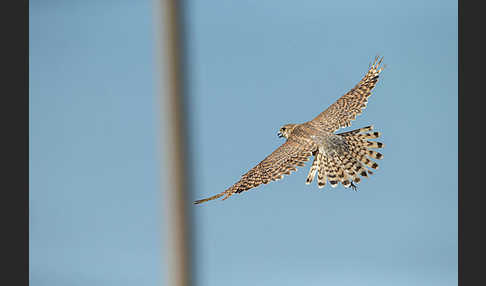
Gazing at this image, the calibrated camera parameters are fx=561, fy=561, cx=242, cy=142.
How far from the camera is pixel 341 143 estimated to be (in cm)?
98

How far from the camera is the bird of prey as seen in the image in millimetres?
944

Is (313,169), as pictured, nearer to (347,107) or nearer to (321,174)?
(321,174)

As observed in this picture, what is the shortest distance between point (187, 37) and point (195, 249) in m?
0.36

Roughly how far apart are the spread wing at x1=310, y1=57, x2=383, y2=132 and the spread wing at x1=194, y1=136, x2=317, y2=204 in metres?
0.05

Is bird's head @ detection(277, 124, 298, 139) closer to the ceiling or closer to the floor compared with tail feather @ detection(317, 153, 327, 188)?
closer to the ceiling

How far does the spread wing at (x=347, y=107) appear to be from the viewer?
0.97m

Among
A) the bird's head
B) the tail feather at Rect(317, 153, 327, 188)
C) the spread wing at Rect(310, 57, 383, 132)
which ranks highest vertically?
the spread wing at Rect(310, 57, 383, 132)

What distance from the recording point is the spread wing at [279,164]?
929mm

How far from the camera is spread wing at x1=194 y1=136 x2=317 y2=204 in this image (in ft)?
3.05

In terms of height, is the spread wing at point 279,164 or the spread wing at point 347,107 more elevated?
the spread wing at point 347,107

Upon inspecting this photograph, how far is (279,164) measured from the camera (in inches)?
37.1

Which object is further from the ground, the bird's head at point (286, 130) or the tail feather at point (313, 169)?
the bird's head at point (286, 130)

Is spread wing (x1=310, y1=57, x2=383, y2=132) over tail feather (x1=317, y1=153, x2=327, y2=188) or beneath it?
over

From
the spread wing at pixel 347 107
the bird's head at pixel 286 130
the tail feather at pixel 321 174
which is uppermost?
the spread wing at pixel 347 107
